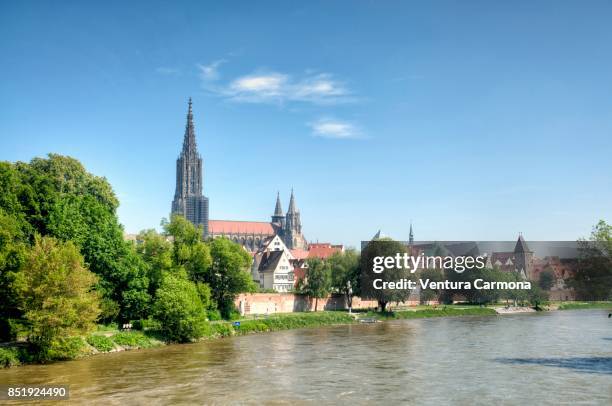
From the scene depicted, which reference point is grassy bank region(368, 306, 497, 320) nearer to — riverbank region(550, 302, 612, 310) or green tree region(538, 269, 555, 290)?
riverbank region(550, 302, 612, 310)

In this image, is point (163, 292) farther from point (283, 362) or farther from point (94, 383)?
point (94, 383)

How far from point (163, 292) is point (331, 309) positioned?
4259 cm

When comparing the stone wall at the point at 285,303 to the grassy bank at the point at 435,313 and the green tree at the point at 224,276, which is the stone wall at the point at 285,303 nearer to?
the green tree at the point at 224,276

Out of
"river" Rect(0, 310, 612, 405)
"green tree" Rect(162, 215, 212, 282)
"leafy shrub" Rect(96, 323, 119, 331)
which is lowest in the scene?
"river" Rect(0, 310, 612, 405)

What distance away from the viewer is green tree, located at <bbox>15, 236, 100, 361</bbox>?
38344 millimetres

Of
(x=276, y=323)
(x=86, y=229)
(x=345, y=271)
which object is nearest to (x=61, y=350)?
(x=86, y=229)

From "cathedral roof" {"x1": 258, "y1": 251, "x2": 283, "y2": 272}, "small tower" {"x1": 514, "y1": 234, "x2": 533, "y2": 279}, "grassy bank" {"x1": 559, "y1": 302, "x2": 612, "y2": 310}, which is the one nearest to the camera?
"grassy bank" {"x1": 559, "y1": 302, "x2": 612, "y2": 310}

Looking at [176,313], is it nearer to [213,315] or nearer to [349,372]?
[213,315]

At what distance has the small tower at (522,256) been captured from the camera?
13825 centimetres

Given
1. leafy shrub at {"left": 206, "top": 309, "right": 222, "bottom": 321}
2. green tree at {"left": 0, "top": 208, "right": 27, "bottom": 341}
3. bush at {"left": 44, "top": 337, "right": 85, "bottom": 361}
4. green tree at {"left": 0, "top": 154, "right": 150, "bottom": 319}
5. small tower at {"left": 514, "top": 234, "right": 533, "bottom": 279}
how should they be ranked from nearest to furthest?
bush at {"left": 44, "top": 337, "right": 85, "bottom": 361}, green tree at {"left": 0, "top": 208, "right": 27, "bottom": 341}, green tree at {"left": 0, "top": 154, "right": 150, "bottom": 319}, leafy shrub at {"left": 206, "top": 309, "right": 222, "bottom": 321}, small tower at {"left": 514, "top": 234, "right": 533, "bottom": 279}

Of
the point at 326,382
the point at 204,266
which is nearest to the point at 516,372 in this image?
the point at 326,382

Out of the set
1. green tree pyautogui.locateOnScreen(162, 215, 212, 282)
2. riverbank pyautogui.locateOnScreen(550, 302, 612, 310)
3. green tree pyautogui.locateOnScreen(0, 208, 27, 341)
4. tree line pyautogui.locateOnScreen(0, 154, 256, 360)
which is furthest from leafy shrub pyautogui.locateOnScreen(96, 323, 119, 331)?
riverbank pyautogui.locateOnScreen(550, 302, 612, 310)

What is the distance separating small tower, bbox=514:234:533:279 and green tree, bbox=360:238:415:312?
202 ft

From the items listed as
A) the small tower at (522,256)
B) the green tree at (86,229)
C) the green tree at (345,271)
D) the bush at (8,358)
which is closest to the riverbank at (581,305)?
the small tower at (522,256)
